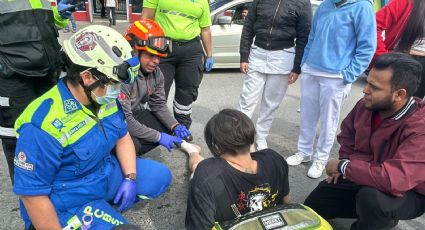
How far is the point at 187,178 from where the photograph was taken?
3309 mm

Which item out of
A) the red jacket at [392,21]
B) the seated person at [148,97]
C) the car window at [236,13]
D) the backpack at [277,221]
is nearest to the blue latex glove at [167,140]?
the seated person at [148,97]

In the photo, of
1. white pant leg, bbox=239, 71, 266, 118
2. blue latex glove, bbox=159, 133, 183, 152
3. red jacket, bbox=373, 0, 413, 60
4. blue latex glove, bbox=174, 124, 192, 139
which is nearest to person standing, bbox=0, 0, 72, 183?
blue latex glove, bbox=159, 133, 183, 152

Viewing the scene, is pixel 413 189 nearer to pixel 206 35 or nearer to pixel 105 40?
pixel 105 40

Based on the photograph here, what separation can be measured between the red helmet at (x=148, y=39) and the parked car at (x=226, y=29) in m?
4.43

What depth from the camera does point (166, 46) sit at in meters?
2.73

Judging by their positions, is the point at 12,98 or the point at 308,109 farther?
the point at 308,109

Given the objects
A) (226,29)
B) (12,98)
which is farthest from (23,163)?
(226,29)

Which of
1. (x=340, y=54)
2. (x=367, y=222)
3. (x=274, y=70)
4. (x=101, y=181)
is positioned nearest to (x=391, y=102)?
(x=367, y=222)

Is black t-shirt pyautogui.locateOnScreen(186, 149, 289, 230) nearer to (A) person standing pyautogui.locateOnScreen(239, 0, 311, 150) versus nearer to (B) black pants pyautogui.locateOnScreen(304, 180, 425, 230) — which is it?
(B) black pants pyautogui.locateOnScreen(304, 180, 425, 230)

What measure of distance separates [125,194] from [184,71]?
1.76 m

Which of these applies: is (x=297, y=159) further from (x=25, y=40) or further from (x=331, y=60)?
(x=25, y=40)

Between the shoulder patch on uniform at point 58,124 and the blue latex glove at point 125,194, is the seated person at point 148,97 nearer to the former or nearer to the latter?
the blue latex glove at point 125,194

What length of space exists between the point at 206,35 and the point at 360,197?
95.5 inches

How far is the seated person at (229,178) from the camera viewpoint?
5.80 feet
